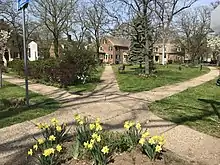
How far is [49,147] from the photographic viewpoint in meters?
3.44

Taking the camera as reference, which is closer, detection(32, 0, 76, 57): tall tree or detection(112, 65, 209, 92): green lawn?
detection(112, 65, 209, 92): green lawn

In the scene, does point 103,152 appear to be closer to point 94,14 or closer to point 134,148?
point 134,148

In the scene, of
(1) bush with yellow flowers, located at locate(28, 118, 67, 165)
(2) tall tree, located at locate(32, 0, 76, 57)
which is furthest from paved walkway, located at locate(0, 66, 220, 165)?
(2) tall tree, located at locate(32, 0, 76, 57)

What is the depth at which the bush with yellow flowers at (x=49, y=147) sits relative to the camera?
301 centimetres

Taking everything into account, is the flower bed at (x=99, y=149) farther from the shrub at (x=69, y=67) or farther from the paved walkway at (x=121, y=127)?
the shrub at (x=69, y=67)

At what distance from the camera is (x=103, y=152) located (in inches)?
121

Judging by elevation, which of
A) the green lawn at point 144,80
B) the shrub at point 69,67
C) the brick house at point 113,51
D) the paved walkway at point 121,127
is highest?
the brick house at point 113,51

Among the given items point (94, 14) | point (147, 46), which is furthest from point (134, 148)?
point (94, 14)

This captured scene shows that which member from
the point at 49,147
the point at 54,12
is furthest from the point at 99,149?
the point at 54,12

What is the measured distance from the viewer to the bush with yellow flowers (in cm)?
301

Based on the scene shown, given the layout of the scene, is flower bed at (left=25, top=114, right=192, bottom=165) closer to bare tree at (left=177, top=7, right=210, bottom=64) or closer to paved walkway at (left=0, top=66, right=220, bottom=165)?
paved walkway at (left=0, top=66, right=220, bottom=165)

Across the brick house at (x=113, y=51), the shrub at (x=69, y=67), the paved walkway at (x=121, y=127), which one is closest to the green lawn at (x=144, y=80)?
the shrub at (x=69, y=67)

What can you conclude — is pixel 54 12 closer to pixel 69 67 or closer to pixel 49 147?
pixel 69 67

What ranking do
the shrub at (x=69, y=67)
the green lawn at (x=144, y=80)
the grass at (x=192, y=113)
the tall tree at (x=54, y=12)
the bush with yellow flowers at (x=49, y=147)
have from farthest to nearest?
the tall tree at (x=54, y=12)
the shrub at (x=69, y=67)
the green lawn at (x=144, y=80)
the grass at (x=192, y=113)
the bush with yellow flowers at (x=49, y=147)
